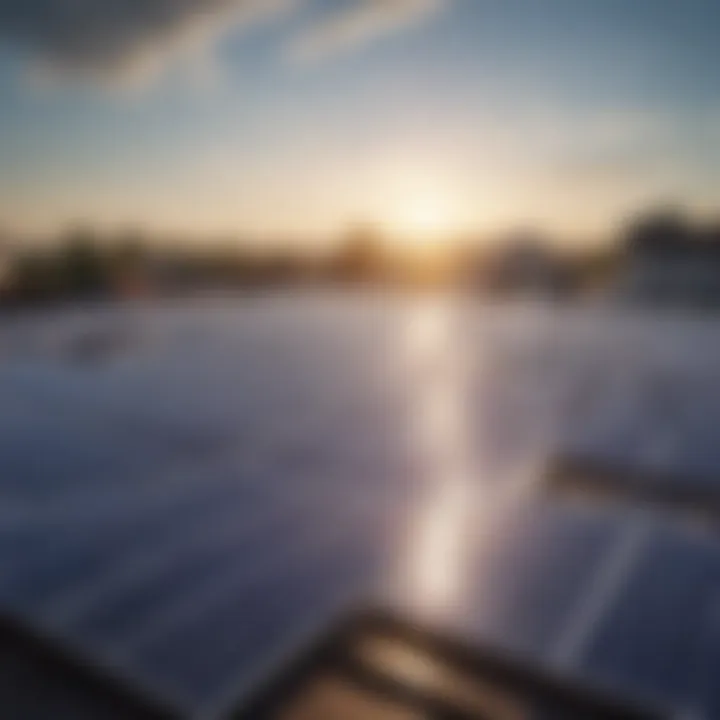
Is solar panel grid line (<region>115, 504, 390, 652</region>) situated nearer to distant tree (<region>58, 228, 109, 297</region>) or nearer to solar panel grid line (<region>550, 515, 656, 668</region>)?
solar panel grid line (<region>550, 515, 656, 668</region>)

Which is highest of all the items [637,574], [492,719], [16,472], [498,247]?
[498,247]

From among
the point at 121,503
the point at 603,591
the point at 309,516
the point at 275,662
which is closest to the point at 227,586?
the point at 275,662

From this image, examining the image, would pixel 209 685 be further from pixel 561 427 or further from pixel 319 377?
pixel 319 377

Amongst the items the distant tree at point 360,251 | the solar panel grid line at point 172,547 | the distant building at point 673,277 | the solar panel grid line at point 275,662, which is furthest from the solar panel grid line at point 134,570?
the distant tree at point 360,251

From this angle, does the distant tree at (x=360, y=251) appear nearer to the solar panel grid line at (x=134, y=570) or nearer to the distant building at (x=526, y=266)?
the distant building at (x=526, y=266)

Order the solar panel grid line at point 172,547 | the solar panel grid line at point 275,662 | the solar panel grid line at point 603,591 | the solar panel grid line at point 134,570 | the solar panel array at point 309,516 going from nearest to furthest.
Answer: the solar panel grid line at point 275,662 → the solar panel grid line at point 603,591 → the solar panel array at point 309,516 → the solar panel grid line at point 134,570 → the solar panel grid line at point 172,547

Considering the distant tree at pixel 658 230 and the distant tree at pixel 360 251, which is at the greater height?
the distant tree at pixel 658 230

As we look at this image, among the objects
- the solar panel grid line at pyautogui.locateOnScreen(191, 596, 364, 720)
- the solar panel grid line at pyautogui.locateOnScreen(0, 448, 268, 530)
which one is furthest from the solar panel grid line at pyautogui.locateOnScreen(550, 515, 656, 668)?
the solar panel grid line at pyautogui.locateOnScreen(0, 448, 268, 530)

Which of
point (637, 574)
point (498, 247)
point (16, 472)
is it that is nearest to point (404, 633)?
point (637, 574)

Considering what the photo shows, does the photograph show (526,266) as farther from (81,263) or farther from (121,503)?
(121,503)
